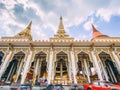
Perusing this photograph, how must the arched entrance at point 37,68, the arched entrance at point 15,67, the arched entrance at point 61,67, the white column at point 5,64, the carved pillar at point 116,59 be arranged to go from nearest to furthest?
the white column at point 5,64 < the carved pillar at point 116,59 < the arched entrance at point 37,68 < the arched entrance at point 15,67 < the arched entrance at point 61,67

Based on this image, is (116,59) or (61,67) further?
(61,67)

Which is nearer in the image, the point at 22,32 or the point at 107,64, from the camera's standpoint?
the point at 107,64

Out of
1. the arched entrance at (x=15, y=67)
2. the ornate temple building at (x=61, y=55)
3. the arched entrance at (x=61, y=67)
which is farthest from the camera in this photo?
the arched entrance at (x=61, y=67)

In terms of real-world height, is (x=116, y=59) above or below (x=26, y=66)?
above

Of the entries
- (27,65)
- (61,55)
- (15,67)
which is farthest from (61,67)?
(15,67)

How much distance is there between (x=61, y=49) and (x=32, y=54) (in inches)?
194

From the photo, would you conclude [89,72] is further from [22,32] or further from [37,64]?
[22,32]

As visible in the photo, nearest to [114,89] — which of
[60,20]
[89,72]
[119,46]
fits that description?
[89,72]

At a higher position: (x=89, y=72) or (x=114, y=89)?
(x=89, y=72)

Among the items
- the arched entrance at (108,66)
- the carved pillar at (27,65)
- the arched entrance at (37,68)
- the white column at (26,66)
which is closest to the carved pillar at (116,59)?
the arched entrance at (108,66)

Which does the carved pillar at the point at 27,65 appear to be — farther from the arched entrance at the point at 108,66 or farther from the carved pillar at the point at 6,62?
the arched entrance at the point at 108,66

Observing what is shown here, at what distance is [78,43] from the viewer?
2495 cm

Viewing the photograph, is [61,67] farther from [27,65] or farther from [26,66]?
[26,66]

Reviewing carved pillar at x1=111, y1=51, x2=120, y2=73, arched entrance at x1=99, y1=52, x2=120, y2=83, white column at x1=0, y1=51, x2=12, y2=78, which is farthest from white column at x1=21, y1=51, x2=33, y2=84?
carved pillar at x1=111, y1=51, x2=120, y2=73
